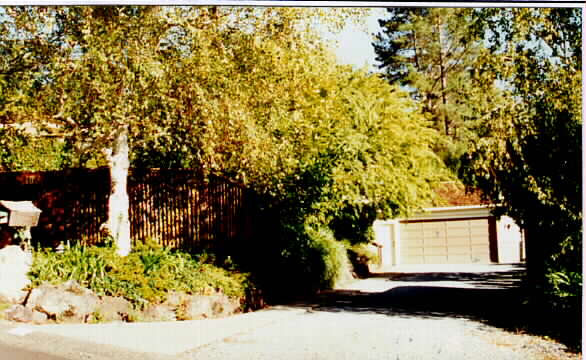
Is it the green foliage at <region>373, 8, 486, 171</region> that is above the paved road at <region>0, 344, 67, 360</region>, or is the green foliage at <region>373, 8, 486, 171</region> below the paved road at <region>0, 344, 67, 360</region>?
above

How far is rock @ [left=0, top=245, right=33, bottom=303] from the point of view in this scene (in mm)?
7801

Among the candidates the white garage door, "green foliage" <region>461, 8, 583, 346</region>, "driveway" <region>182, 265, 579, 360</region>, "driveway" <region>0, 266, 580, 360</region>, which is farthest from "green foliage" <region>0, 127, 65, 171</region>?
the white garage door

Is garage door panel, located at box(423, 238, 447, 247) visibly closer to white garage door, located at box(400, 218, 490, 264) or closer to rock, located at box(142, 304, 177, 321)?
white garage door, located at box(400, 218, 490, 264)

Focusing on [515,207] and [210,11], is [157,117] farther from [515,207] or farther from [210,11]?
[515,207]

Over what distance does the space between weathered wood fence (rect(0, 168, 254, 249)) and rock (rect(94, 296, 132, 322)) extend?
2333 mm

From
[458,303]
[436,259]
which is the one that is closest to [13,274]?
[458,303]

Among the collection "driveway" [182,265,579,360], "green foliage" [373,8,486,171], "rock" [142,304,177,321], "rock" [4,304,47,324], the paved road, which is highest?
Result: "green foliage" [373,8,486,171]

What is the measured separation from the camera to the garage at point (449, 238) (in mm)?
22203

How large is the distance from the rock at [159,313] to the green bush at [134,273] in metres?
0.10

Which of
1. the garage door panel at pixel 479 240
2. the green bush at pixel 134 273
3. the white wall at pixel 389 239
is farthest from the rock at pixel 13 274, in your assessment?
the garage door panel at pixel 479 240

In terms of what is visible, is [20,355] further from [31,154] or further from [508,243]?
[508,243]

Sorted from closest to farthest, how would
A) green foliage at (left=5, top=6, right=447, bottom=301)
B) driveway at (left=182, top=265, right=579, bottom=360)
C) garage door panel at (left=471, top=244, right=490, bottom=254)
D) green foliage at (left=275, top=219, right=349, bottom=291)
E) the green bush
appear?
1. driveway at (left=182, top=265, right=579, bottom=360)
2. green foliage at (left=5, top=6, right=447, bottom=301)
3. the green bush
4. green foliage at (left=275, top=219, right=349, bottom=291)
5. garage door panel at (left=471, top=244, right=490, bottom=254)

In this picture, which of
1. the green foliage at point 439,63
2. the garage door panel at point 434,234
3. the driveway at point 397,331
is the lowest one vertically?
the driveway at point 397,331

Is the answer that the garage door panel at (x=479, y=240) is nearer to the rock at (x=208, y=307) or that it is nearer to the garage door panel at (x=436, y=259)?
the garage door panel at (x=436, y=259)
